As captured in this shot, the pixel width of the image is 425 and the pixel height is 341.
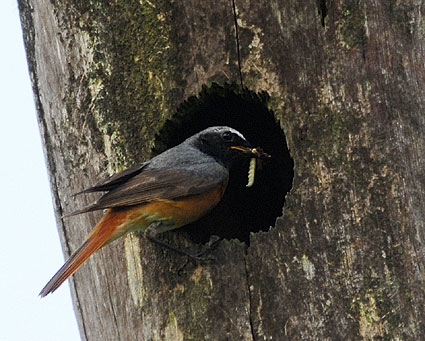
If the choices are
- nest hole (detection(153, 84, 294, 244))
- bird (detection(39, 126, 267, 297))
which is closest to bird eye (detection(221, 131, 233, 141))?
bird (detection(39, 126, 267, 297))

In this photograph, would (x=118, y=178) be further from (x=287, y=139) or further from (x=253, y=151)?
(x=253, y=151)

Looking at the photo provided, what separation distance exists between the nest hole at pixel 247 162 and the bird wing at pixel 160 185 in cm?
18

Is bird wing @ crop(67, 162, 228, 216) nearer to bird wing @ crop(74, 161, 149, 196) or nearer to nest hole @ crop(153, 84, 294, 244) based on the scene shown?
bird wing @ crop(74, 161, 149, 196)

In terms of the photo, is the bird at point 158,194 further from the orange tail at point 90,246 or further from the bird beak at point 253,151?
the bird beak at point 253,151

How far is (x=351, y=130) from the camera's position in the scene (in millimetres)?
4055

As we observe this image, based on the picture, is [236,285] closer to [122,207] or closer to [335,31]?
[122,207]

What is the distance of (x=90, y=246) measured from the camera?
397cm

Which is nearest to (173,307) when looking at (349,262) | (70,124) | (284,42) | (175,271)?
(175,271)

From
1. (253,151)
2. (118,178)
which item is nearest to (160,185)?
(118,178)

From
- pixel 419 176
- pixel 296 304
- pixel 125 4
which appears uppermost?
pixel 125 4

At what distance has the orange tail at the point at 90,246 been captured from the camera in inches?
151

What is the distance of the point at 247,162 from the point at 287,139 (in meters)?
1.28

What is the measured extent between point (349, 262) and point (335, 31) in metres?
1.17

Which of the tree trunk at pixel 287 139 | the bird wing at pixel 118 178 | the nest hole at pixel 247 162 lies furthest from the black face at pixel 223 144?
the bird wing at pixel 118 178
